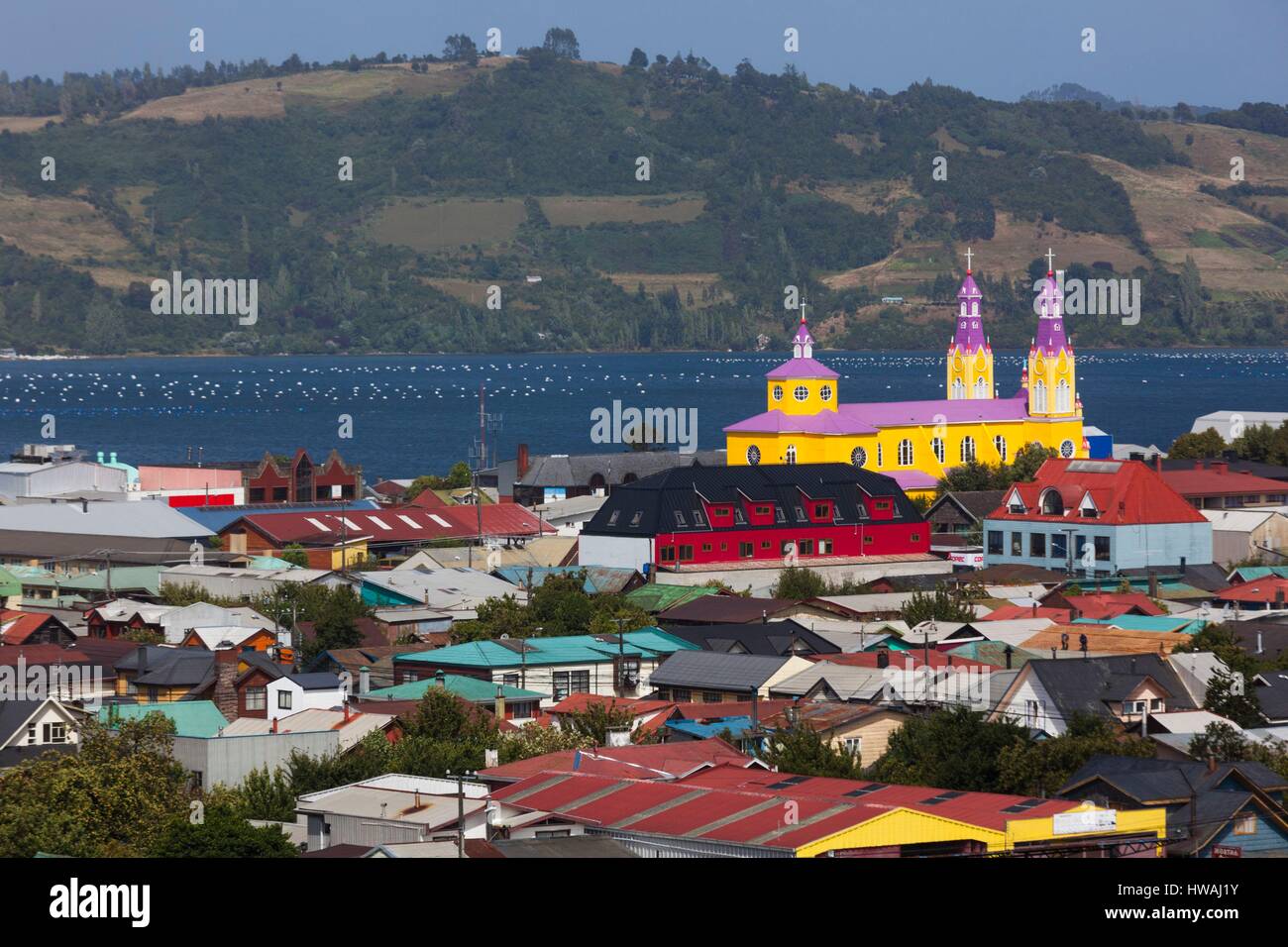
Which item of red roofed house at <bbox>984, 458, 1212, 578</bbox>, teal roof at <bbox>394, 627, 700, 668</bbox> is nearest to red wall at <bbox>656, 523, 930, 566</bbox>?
red roofed house at <bbox>984, 458, 1212, 578</bbox>

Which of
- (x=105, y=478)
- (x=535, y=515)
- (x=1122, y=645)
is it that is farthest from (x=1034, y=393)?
(x=1122, y=645)

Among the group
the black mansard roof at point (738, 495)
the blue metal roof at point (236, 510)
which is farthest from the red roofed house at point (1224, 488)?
the blue metal roof at point (236, 510)

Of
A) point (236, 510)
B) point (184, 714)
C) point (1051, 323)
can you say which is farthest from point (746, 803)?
point (1051, 323)

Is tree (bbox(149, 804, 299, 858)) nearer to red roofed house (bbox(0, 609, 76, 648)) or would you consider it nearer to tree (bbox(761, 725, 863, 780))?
tree (bbox(761, 725, 863, 780))

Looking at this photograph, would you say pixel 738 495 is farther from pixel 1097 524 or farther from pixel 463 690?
pixel 463 690

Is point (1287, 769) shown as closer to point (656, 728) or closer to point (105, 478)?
point (656, 728)
